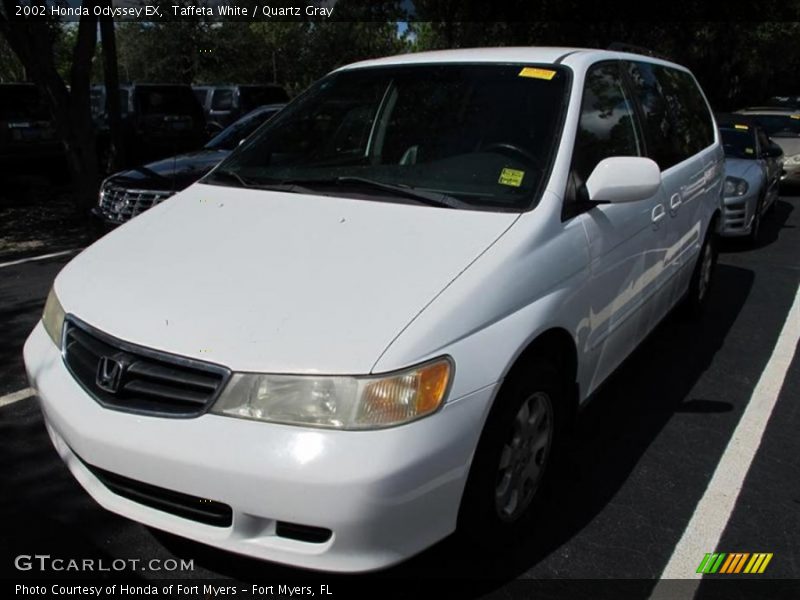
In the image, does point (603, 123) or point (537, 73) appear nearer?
point (537, 73)

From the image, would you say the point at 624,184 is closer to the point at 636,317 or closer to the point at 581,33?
the point at 636,317

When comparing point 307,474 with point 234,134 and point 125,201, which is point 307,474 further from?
point 234,134

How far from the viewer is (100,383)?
230 cm

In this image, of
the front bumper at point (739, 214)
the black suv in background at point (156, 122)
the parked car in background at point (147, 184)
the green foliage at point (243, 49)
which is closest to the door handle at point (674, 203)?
the front bumper at point (739, 214)

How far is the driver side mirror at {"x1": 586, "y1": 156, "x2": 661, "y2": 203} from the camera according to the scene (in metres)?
2.88

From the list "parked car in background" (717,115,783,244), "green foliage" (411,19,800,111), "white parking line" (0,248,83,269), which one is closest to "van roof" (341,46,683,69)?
"parked car in background" (717,115,783,244)

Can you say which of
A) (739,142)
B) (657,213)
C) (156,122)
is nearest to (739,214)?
(739,142)

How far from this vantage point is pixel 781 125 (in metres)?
13.6

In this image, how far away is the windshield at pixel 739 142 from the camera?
353 inches

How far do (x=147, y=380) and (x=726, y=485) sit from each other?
251cm

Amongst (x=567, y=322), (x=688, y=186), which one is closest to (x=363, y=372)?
(x=567, y=322)

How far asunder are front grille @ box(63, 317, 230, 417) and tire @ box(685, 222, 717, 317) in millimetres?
3865

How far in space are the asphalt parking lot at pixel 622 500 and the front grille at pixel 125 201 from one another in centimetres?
212

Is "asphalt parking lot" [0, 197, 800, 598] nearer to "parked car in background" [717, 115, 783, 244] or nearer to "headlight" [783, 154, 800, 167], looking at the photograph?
"parked car in background" [717, 115, 783, 244]
